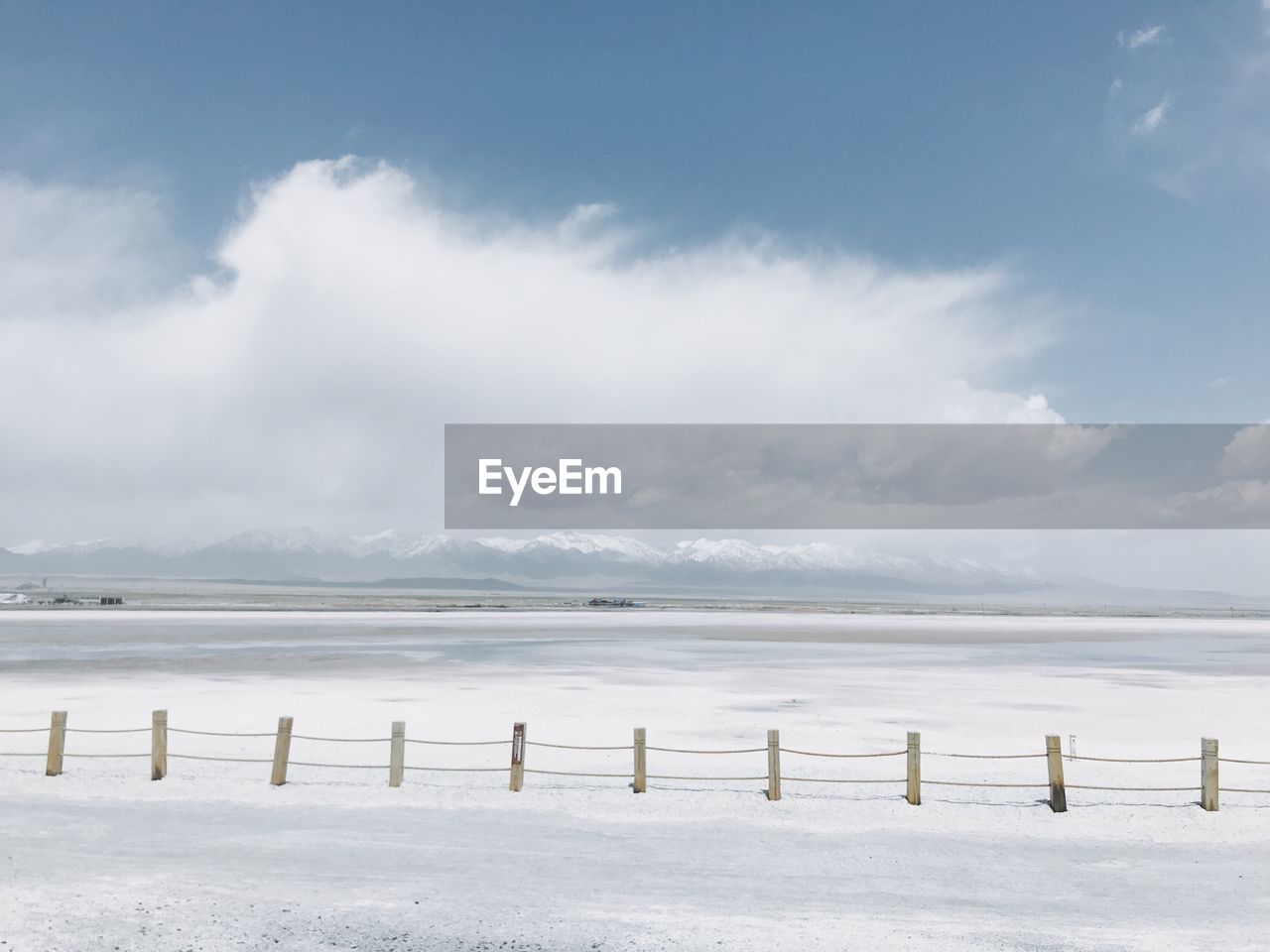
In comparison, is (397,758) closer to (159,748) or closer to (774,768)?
(159,748)

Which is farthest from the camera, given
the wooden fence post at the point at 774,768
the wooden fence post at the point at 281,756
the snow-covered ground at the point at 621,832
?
the wooden fence post at the point at 281,756

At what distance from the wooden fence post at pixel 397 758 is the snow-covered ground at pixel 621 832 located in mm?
445

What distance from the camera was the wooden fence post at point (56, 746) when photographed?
20.0 metres

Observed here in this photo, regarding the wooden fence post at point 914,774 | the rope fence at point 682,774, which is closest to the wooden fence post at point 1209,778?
the rope fence at point 682,774

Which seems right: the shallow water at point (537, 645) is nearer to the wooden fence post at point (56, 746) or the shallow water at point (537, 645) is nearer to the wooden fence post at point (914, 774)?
the wooden fence post at point (56, 746)

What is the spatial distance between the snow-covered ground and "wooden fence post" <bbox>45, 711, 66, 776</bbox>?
0.46 m

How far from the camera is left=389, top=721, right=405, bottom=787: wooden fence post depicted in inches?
763

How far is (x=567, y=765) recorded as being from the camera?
22062mm

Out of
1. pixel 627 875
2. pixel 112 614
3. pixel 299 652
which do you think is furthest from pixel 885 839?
pixel 112 614

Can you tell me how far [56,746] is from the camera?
20.1m

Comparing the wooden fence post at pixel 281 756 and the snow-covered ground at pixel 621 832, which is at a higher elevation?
the wooden fence post at pixel 281 756

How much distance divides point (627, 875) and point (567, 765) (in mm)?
8160

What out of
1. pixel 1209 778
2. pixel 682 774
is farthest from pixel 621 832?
pixel 1209 778

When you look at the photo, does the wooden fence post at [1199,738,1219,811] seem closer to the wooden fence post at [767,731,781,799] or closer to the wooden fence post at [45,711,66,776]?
the wooden fence post at [767,731,781,799]
